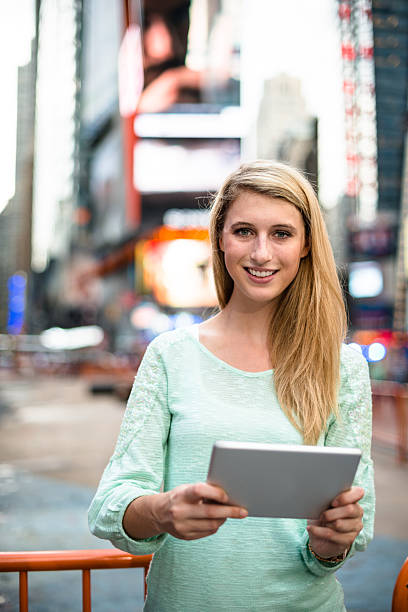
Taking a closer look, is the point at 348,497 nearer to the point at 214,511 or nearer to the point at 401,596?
the point at 214,511

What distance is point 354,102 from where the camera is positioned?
59500mm

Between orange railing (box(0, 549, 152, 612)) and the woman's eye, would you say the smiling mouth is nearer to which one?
the woman's eye

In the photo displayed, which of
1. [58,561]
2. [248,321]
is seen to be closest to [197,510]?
[248,321]

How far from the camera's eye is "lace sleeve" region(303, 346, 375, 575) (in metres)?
1.69

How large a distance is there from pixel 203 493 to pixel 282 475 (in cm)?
17

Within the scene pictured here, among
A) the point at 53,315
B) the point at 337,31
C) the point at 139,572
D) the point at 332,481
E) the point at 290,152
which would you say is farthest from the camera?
the point at 53,315

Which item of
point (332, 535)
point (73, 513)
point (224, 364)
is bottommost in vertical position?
point (73, 513)

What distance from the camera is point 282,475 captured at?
136 cm

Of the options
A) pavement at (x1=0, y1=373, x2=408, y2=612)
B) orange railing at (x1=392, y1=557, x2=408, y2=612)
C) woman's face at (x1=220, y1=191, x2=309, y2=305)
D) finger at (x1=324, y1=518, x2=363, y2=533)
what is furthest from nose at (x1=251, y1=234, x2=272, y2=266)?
pavement at (x1=0, y1=373, x2=408, y2=612)

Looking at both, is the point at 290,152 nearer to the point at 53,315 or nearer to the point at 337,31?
the point at 337,31

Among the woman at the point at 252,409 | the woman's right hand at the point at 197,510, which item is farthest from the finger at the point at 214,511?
the woman at the point at 252,409

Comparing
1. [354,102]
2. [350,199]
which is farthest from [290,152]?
[350,199]

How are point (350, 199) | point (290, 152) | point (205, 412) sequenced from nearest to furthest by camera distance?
point (205, 412)
point (290, 152)
point (350, 199)

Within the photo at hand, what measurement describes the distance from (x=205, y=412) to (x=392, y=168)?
213 ft
